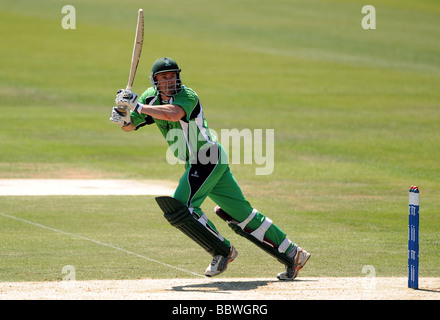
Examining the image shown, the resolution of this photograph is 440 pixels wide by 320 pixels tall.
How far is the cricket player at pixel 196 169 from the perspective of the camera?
712 cm

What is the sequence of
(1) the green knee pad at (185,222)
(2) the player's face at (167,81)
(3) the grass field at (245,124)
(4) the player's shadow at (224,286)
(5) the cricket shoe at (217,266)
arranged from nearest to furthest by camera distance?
(4) the player's shadow at (224,286) → (1) the green knee pad at (185,222) → (2) the player's face at (167,81) → (5) the cricket shoe at (217,266) → (3) the grass field at (245,124)

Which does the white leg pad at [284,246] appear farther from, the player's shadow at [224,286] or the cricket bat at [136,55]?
the cricket bat at [136,55]

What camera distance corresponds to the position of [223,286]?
23.6 feet

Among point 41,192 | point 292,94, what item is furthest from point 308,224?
point 292,94

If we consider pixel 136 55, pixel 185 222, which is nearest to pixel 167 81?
pixel 136 55

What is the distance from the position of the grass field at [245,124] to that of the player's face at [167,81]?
187 cm

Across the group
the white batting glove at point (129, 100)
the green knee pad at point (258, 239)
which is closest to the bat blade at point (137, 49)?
the white batting glove at point (129, 100)

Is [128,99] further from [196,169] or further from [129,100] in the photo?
[196,169]

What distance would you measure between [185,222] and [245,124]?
13.6 metres

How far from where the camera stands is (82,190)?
13492 millimetres

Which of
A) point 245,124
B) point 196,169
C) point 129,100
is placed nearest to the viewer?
point 129,100

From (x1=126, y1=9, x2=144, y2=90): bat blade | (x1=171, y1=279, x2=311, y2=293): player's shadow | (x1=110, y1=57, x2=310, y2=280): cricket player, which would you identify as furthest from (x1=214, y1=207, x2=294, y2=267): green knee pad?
(x1=126, y1=9, x2=144, y2=90): bat blade

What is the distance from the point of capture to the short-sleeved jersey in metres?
7.22

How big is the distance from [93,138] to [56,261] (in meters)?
10.6
